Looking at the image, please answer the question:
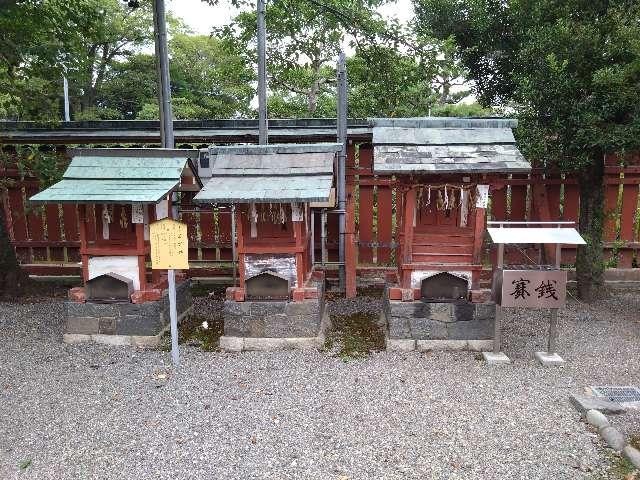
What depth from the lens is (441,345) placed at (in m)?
6.54

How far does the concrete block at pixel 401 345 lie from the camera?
6.56m

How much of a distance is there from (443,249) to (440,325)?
1049 mm

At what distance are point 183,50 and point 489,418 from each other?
21775 millimetres

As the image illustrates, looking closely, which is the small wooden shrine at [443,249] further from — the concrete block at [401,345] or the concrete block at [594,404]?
the concrete block at [594,404]

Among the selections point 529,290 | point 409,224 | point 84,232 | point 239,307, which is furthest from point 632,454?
point 84,232

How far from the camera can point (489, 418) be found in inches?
184

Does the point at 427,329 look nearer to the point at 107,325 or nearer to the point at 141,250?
the point at 141,250

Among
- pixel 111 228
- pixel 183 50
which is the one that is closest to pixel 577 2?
pixel 111 228

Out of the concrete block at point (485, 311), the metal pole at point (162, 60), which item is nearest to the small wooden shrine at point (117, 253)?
the metal pole at point (162, 60)

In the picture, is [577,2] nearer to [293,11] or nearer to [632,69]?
[632,69]

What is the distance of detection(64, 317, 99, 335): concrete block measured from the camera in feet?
22.5

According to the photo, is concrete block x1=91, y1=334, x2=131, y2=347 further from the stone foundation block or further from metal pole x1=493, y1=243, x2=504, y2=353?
metal pole x1=493, y1=243, x2=504, y2=353

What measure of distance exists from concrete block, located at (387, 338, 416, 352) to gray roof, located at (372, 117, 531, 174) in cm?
233

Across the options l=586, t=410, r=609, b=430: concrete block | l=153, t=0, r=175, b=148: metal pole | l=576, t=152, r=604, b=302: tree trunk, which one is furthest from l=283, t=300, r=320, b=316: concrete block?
l=576, t=152, r=604, b=302: tree trunk
